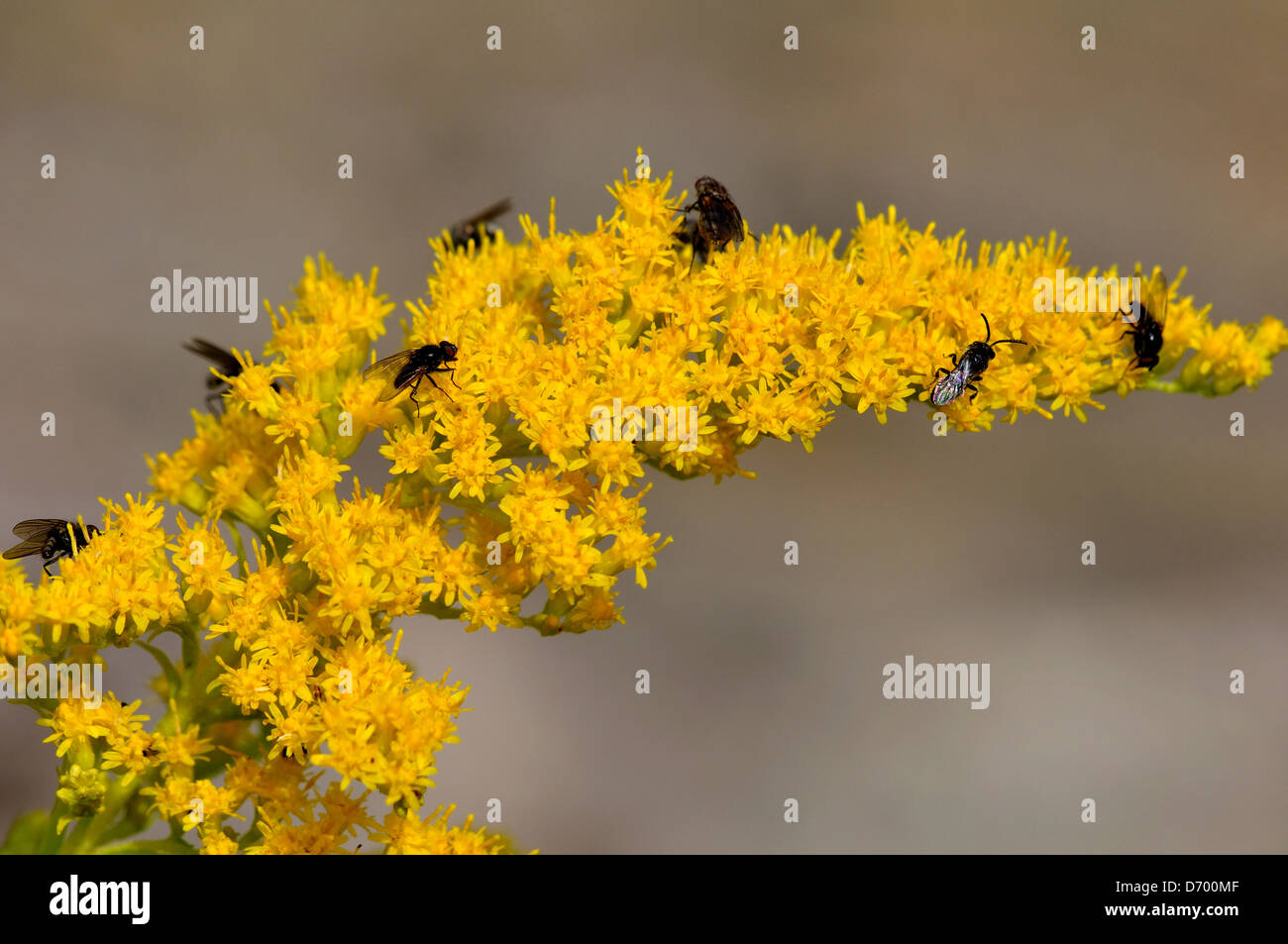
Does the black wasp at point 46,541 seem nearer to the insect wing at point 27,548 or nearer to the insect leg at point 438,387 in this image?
the insect wing at point 27,548

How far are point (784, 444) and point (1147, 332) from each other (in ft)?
16.2

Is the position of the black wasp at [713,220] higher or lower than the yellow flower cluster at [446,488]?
higher

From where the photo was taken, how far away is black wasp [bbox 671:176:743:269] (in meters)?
2.33

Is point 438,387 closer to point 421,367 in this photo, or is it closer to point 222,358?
point 421,367

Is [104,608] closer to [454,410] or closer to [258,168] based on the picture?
[454,410]

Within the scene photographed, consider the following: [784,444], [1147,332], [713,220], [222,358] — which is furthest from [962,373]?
[784,444]

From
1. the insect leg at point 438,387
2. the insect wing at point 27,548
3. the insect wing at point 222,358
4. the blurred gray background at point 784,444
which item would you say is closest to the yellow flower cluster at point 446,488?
the insect leg at point 438,387

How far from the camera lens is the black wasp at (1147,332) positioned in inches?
95.6

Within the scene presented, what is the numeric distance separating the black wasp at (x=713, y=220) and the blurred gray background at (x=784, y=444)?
14.9 ft

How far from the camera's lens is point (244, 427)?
2.46 m

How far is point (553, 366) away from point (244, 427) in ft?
2.51

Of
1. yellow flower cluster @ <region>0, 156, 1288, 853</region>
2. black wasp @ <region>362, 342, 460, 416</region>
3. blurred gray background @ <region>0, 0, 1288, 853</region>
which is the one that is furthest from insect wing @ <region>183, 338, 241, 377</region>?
blurred gray background @ <region>0, 0, 1288, 853</region>

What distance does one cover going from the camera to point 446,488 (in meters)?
2.37

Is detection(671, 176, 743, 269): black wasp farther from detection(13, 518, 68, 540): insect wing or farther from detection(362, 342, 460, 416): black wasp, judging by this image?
detection(13, 518, 68, 540): insect wing
